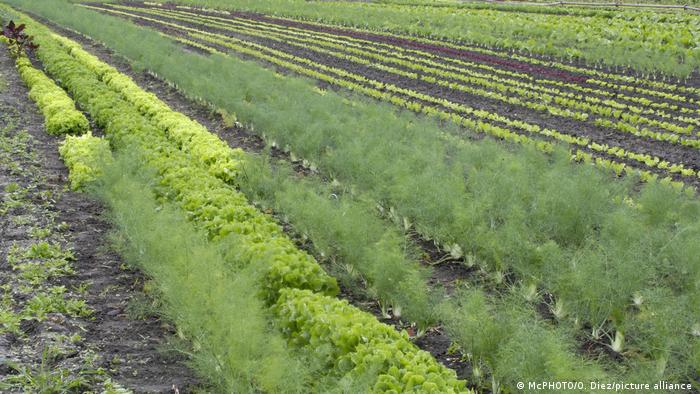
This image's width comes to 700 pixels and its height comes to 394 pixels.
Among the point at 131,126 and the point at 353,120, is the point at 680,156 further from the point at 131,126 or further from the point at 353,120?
the point at 131,126

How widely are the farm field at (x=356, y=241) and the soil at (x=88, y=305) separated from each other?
0.04 metres

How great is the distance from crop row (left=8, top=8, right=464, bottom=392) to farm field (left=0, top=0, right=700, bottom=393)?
3 centimetres

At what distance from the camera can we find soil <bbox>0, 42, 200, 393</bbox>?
22.2ft

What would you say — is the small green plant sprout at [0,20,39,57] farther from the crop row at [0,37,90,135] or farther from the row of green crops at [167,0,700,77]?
the row of green crops at [167,0,700,77]

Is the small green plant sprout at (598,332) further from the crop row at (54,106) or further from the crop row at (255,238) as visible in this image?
the crop row at (54,106)

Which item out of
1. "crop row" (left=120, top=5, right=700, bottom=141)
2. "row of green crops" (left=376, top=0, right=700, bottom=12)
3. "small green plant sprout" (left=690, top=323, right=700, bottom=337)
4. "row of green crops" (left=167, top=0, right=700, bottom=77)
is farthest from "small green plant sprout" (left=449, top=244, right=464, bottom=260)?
"row of green crops" (left=376, top=0, right=700, bottom=12)

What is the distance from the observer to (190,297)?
6.36 m

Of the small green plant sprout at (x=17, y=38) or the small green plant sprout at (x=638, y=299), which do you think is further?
the small green plant sprout at (x=17, y=38)

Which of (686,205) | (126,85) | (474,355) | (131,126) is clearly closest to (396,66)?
(126,85)

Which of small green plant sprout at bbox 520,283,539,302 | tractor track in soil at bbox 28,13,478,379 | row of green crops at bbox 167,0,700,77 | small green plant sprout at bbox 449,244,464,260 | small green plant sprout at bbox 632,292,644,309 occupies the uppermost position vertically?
row of green crops at bbox 167,0,700,77

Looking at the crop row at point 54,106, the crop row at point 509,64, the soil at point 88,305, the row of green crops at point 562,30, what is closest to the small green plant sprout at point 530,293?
the soil at point 88,305

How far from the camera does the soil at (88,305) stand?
6.77m

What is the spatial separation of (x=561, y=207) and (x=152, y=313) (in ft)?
18.3

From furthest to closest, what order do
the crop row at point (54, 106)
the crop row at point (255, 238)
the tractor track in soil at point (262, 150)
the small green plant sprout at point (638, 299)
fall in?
the crop row at point (54, 106) → the small green plant sprout at point (638, 299) → the tractor track in soil at point (262, 150) → the crop row at point (255, 238)
